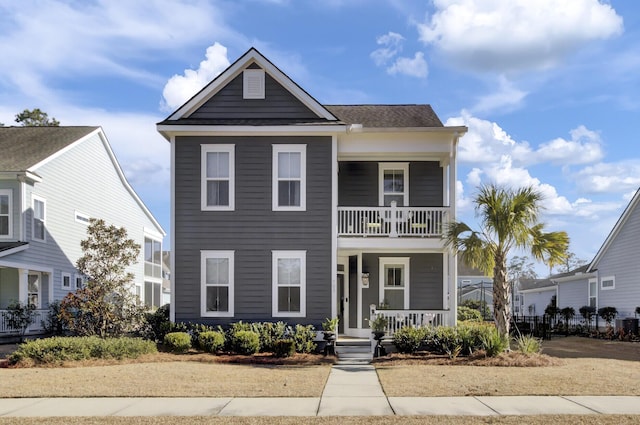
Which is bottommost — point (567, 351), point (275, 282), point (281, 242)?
point (567, 351)

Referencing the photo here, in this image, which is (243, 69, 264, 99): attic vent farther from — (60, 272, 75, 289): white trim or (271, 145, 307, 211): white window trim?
(60, 272, 75, 289): white trim

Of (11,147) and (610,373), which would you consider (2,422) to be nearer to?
(610,373)

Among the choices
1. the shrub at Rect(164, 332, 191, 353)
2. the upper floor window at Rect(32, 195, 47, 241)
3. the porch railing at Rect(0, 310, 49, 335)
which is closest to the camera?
the shrub at Rect(164, 332, 191, 353)

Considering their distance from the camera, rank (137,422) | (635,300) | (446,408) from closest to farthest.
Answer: (137,422) → (446,408) → (635,300)

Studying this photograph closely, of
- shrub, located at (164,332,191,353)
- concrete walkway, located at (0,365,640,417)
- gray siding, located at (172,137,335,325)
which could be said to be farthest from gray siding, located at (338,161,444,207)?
A: concrete walkway, located at (0,365,640,417)

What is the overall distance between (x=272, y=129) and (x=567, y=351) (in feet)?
36.6

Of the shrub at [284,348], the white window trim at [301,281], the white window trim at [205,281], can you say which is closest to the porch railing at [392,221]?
the white window trim at [301,281]

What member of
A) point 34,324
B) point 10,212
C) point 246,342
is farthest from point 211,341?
point 10,212

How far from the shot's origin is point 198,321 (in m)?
19.3

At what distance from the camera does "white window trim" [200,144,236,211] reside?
19.5 metres

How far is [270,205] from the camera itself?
1952 centimetres

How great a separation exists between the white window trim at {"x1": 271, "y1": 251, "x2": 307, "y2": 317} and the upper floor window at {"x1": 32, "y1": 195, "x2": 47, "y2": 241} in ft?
37.9

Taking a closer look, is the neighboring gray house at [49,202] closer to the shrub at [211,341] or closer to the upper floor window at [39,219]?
the upper floor window at [39,219]

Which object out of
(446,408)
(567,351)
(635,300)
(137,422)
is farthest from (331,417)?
(635,300)
